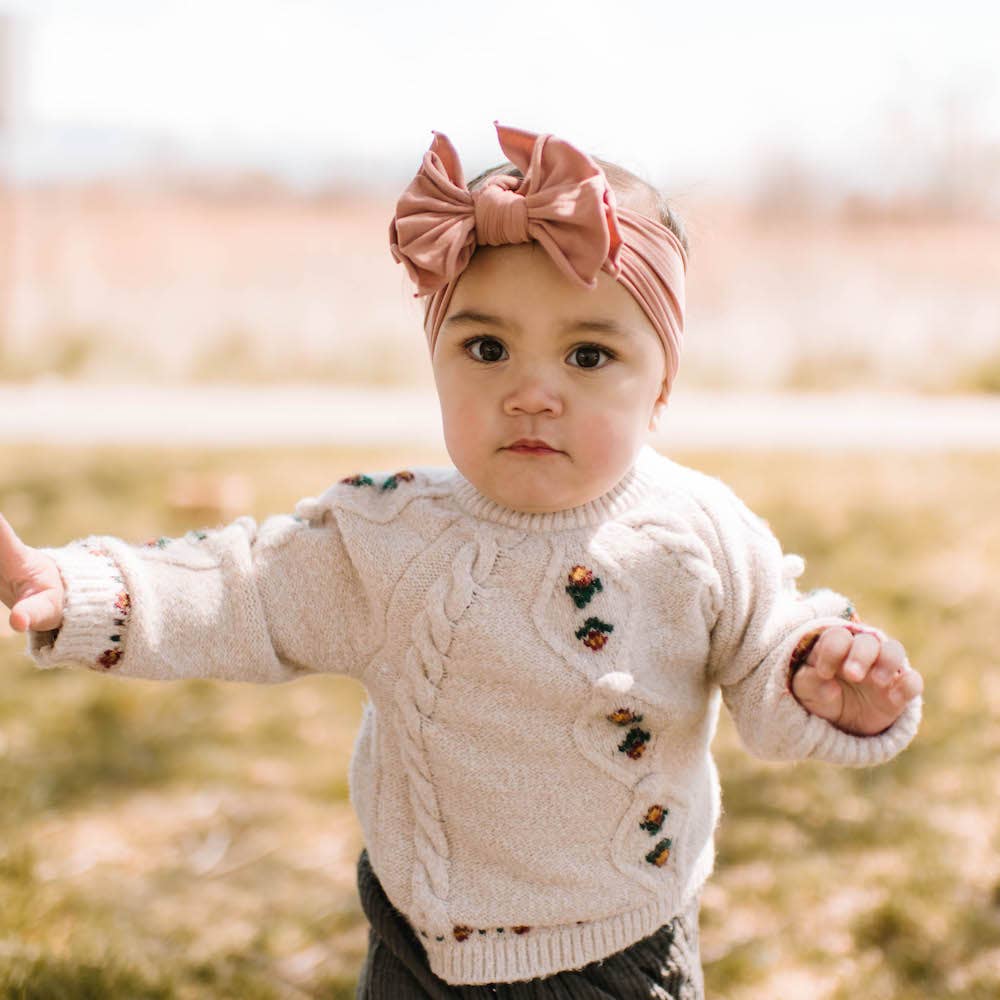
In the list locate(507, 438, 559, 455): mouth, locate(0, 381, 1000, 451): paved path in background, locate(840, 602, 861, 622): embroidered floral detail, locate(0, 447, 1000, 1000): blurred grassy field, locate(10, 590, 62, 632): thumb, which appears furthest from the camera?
locate(0, 381, 1000, 451): paved path in background

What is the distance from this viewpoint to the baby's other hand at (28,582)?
1.61 metres

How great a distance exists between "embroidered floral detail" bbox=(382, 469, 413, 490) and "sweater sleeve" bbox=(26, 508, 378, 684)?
0.10 m

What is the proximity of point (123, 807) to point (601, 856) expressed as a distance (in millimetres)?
1886

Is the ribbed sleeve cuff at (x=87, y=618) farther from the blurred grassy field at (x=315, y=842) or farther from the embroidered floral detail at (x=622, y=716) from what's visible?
the blurred grassy field at (x=315, y=842)

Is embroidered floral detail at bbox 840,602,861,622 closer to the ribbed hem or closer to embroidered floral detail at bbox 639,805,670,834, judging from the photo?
embroidered floral detail at bbox 639,805,670,834

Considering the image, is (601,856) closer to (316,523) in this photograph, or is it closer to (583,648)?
(583,648)

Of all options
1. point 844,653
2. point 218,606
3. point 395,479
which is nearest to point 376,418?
point 395,479

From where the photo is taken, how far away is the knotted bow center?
1.61 meters


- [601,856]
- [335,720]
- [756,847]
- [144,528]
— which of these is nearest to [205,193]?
[144,528]

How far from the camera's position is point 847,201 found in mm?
13891

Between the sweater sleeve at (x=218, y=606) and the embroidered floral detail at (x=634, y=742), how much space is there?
393 millimetres

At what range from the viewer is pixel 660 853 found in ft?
5.92

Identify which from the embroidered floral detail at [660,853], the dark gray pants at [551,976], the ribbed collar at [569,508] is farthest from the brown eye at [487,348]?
the dark gray pants at [551,976]

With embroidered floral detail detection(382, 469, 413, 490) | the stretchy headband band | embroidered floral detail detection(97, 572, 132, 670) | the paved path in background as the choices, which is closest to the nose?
the stretchy headband band
